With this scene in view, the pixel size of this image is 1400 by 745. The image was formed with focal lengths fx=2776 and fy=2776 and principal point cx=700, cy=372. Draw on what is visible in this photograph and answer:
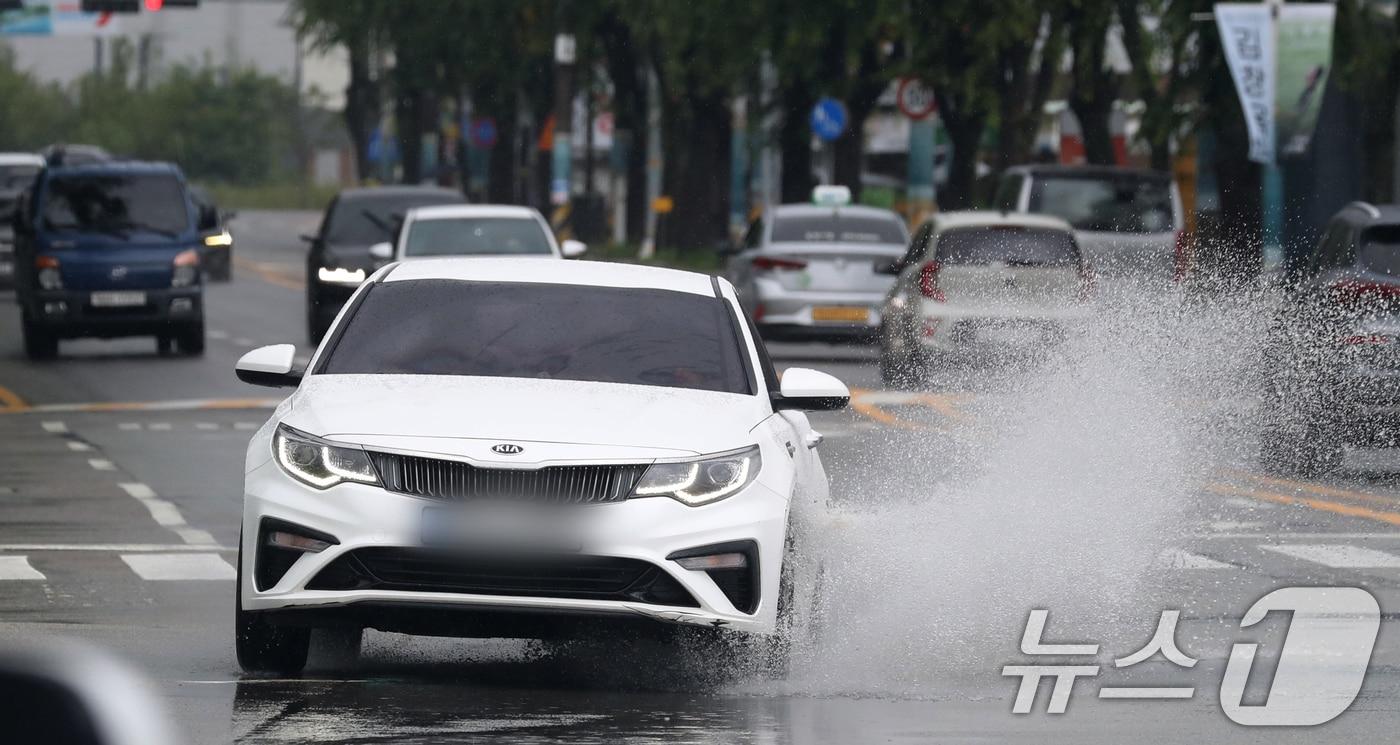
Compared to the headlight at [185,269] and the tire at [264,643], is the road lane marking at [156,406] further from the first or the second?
the tire at [264,643]

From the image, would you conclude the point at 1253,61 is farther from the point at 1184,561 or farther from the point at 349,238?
the point at 1184,561

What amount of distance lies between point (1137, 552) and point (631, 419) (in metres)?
4.47

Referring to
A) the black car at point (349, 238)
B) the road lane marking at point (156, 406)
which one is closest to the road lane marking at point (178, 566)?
the road lane marking at point (156, 406)

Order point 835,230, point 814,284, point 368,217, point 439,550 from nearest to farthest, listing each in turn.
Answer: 1. point 439,550
2. point 814,284
3. point 835,230
4. point 368,217

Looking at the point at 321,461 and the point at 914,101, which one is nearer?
the point at 321,461

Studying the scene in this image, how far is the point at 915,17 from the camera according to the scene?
36.2m

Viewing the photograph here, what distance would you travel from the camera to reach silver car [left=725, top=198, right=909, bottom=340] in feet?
90.7

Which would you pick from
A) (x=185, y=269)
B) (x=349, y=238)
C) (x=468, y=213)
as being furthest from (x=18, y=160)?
(x=468, y=213)

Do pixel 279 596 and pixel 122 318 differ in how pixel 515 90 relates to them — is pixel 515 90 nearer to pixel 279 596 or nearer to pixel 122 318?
pixel 122 318

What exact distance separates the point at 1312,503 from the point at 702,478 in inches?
302

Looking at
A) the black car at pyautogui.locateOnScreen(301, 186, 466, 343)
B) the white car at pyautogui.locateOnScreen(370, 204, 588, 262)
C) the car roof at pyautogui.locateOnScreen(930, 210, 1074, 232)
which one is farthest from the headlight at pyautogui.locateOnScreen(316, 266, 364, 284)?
the car roof at pyautogui.locateOnScreen(930, 210, 1074, 232)

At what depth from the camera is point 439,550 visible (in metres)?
7.54

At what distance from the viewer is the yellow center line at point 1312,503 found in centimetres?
1397

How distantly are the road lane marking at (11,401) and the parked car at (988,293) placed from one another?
24.4 ft
